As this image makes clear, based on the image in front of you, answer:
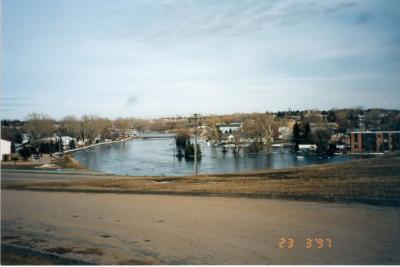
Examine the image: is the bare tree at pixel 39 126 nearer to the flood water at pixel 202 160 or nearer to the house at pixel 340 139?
the flood water at pixel 202 160

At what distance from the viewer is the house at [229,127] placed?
173 feet

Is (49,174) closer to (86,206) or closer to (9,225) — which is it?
(86,206)

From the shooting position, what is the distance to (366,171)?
39.4 feet

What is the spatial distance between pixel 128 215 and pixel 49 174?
37.2 feet

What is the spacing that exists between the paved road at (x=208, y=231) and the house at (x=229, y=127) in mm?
42987

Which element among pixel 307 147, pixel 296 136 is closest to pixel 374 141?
pixel 307 147

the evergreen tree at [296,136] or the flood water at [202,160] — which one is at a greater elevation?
the evergreen tree at [296,136]

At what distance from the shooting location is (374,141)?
26656mm

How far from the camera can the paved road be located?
5.49 meters

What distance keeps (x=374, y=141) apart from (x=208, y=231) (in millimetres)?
22614

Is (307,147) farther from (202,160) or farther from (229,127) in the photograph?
(229,127)
